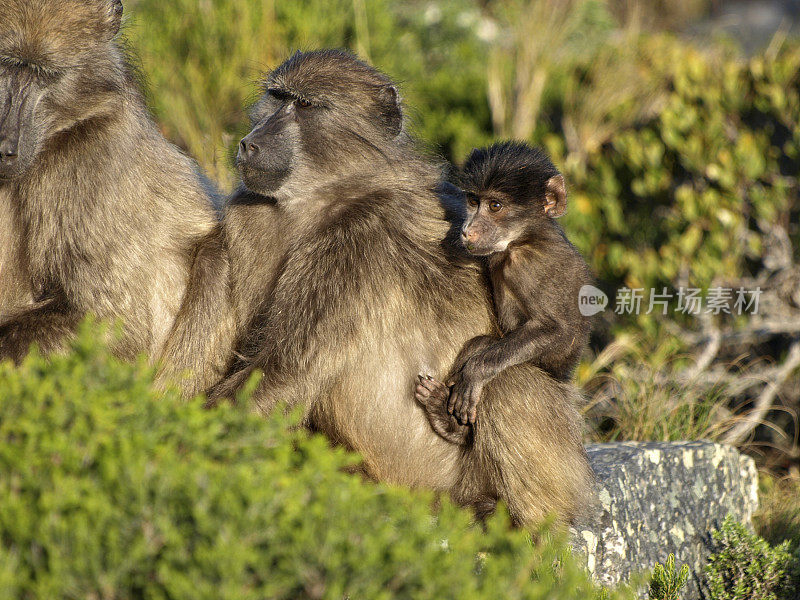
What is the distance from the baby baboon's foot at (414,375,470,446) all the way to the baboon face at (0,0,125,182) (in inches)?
50.9

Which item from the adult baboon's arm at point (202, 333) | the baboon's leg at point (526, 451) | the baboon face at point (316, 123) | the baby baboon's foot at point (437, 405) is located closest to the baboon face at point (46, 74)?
the baboon face at point (316, 123)

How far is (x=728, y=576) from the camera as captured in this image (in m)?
3.41

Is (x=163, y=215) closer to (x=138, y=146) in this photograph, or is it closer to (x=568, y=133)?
(x=138, y=146)

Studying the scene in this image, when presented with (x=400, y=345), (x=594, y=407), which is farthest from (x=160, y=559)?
(x=594, y=407)

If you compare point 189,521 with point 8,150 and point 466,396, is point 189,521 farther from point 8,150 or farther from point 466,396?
point 8,150

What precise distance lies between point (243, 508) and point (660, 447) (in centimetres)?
247

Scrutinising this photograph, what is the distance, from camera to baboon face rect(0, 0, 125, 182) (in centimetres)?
268

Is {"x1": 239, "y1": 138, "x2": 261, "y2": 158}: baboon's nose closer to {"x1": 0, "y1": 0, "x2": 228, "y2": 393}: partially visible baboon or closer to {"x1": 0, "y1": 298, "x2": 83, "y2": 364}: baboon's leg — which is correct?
{"x1": 0, "y1": 0, "x2": 228, "y2": 393}: partially visible baboon

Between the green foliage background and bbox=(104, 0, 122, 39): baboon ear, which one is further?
the green foliage background

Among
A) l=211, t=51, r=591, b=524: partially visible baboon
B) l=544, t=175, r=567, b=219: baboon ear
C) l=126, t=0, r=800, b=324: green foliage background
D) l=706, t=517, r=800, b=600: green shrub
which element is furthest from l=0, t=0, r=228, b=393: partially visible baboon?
l=126, t=0, r=800, b=324: green foliage background

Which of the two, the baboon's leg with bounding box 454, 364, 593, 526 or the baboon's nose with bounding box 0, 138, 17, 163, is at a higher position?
the baboon's nose with bounding box 0, 138, 17, 163

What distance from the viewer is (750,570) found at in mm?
3287

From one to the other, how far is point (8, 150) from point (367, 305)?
3.59 ft

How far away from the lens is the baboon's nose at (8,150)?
2623 mm
